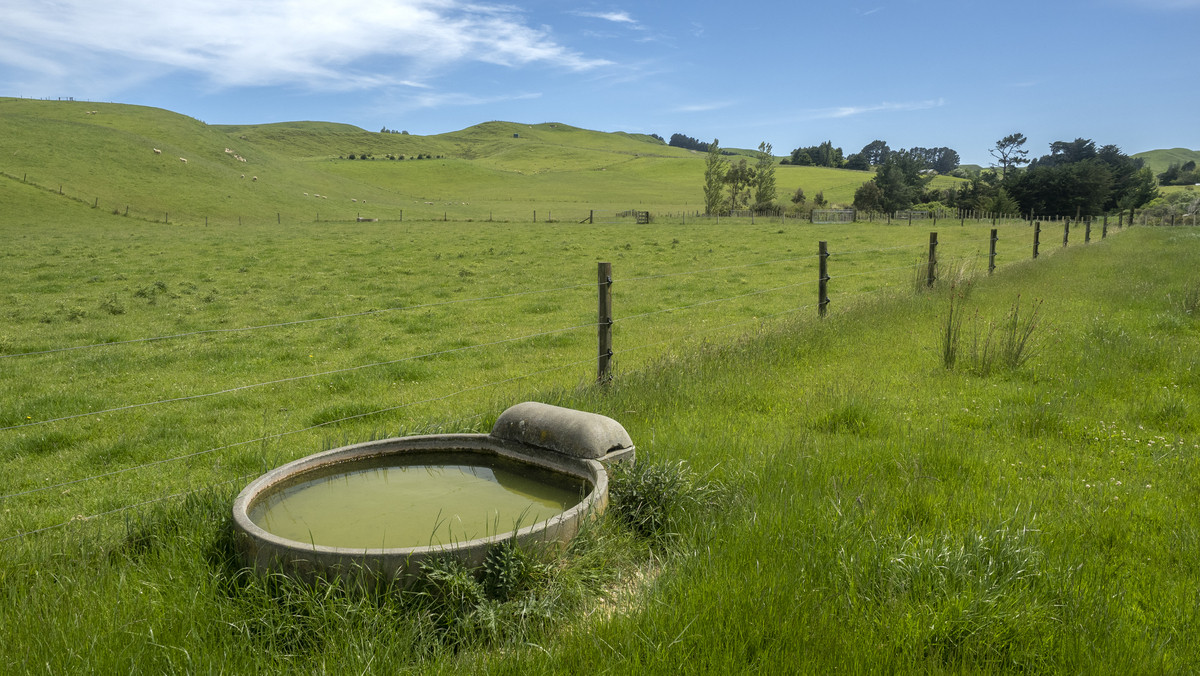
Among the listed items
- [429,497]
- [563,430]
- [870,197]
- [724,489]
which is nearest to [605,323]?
[563,430]

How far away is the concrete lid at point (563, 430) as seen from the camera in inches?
183

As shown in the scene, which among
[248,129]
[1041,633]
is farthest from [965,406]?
[248,129]

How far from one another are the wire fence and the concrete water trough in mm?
632

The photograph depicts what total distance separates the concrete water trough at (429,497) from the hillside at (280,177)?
56.6m

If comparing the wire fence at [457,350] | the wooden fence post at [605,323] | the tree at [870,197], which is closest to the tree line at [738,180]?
the tree at [870,197]

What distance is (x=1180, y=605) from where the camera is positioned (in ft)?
10.8

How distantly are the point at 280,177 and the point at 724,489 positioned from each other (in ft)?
293

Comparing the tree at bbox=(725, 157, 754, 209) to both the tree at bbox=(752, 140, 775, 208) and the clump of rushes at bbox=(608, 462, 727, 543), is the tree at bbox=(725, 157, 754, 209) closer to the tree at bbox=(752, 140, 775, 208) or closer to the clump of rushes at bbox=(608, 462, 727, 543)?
the tree at bbox=(752, 140, 775, 208)

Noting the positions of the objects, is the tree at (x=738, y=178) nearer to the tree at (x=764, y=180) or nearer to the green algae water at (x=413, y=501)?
the tree at (x=764, y=180)

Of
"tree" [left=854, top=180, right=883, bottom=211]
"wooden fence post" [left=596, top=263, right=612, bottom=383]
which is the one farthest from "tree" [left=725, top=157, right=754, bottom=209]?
"wooden fence post" [left=596, top=263, right=612, bottom=383]

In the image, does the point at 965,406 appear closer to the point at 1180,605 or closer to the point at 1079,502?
the point at 1079,502

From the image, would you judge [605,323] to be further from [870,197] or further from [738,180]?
[870,197]

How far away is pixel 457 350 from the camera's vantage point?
31.6ft

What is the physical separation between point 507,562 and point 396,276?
20337mm
